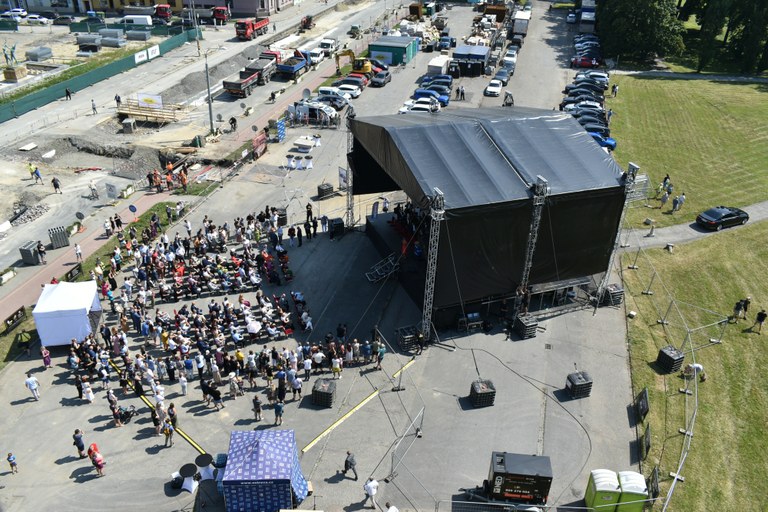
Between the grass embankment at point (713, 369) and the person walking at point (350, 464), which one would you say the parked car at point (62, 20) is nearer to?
the grass embankment at point (713, 369)

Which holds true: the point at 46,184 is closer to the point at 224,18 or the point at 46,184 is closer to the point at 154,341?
the point at 154,341

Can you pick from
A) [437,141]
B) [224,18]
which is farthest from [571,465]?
[224,18]

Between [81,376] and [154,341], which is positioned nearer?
[81,376]

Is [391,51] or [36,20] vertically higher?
[36,20]

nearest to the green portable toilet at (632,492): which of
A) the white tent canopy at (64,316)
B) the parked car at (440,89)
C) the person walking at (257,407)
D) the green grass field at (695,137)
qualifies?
the person walking at (257,407)

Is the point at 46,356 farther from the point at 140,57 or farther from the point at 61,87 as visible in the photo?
the point at 140,57

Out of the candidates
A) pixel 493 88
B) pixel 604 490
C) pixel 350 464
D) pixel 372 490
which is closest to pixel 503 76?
pixel 493 88

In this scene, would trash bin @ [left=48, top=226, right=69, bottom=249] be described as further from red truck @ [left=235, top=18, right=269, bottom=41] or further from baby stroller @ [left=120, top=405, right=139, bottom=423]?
red truck @ [left=235, top=18, right=269, bottom=41]
